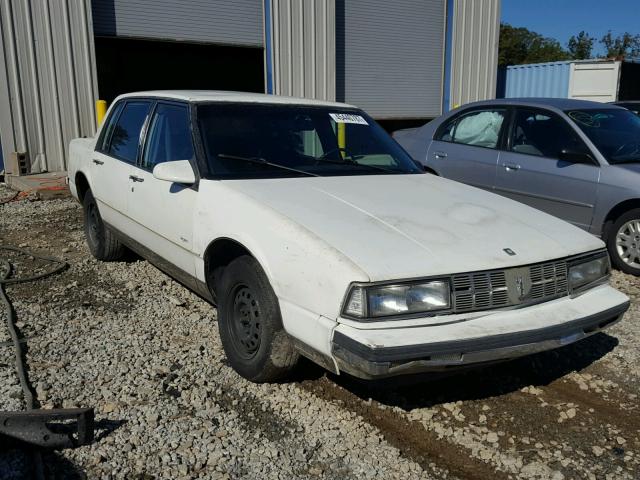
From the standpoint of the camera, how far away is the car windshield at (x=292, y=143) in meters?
3.92

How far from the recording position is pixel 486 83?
655 inches

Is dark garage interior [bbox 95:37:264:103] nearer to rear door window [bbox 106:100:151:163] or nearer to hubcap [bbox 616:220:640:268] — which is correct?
rear door window [bbox 106:100:151:163]

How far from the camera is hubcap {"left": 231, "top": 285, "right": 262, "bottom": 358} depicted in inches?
133

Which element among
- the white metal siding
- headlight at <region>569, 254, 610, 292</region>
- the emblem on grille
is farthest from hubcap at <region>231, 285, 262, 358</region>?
the white metal siding

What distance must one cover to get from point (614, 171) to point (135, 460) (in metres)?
4.87

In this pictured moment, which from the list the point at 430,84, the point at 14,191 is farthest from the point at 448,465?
the point at 430,84

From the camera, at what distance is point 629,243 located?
5637 mm

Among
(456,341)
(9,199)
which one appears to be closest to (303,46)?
(9,199)

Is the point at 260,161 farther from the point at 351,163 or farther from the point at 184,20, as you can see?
the point at 184,20

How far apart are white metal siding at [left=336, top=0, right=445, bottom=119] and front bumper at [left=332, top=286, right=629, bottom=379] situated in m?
12.1

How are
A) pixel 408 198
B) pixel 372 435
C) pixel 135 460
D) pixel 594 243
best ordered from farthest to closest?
pixel 408 198 < pixel 594 243 < pixel 372 435 < pixel 135 460

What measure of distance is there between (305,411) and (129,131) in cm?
287

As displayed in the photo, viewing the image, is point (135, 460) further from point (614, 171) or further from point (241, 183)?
point (614, 171)

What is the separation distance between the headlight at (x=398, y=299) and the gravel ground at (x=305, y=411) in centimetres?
46
